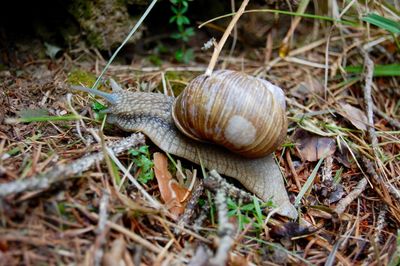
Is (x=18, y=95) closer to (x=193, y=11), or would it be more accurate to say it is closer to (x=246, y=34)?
(x=193, y=11)

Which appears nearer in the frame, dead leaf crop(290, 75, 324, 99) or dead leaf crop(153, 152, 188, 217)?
dead leaf crop(153, 152, 188, 217)

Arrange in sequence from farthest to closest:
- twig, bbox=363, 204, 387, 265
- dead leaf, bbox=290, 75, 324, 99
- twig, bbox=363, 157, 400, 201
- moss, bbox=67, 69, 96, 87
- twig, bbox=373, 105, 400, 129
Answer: dead leaf, bbox=290, 75, 324, 99 → twig, bbox=373, 105, 400, 129 → moss, bbox=67, 69, 96, 87 → twig, bbox=363, 157, 400, 201 → twig, bbox=363, 204, 387, 265

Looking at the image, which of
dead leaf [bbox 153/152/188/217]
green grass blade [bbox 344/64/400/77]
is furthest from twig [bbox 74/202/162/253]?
green grass blade [bbox 344/64/400/77]

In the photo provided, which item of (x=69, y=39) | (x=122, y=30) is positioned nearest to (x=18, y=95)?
(x=69, y=39)

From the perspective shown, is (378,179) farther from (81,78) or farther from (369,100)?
(81,78)

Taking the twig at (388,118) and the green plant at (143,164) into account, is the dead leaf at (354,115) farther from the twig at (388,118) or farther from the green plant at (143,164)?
the green plant at (143,164)

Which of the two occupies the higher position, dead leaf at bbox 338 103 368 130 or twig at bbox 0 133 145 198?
twig at bbox 0 133 145 198

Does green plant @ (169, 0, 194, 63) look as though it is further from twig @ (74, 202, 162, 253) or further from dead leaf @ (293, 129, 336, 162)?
twig @ (74, 202, 162, 253)
